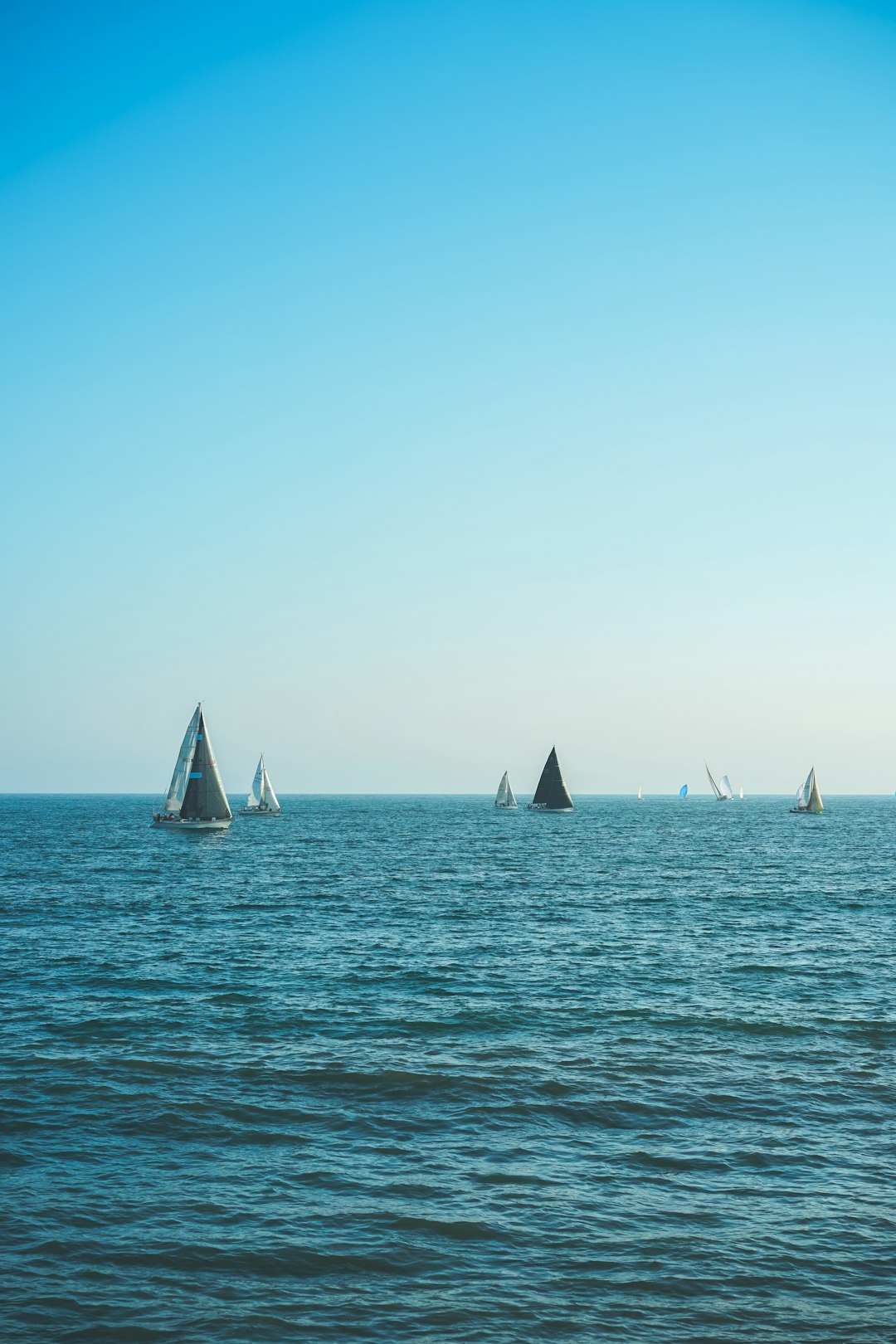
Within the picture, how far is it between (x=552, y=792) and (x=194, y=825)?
83.0m

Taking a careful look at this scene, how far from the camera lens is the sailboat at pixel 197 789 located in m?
101

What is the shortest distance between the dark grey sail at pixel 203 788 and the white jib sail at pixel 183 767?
1.20 ft

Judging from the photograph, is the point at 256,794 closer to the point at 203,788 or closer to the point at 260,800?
the point at 260,800

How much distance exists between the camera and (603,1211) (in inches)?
629

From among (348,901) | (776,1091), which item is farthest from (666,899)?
(776,1091)

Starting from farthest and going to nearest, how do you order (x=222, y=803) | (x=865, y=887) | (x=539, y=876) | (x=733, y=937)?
1. (x=222, y=803)
2. (x=539, y=876)
3. (x=865, y=887)
4. (x=733, y=937)

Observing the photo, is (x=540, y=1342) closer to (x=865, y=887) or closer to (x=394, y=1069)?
(x=394, y=1069)

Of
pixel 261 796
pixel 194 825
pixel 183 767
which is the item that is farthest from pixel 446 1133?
pixel 261 796

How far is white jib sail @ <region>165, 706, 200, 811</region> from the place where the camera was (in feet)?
329

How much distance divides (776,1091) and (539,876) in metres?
50.7

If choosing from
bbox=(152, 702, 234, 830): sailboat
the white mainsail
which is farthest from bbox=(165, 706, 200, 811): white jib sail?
the white mainsail

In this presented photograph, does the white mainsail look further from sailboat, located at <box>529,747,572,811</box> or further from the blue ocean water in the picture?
the blue ocean water

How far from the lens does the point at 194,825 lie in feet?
365

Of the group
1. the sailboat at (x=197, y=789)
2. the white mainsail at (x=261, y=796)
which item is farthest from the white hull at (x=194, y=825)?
the white mainsail at (x=261, y=796)
